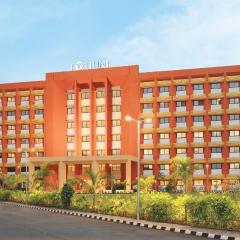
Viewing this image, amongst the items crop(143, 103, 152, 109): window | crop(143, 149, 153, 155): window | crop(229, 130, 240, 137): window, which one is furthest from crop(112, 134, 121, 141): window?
crop(229, 130, 240, 137): window

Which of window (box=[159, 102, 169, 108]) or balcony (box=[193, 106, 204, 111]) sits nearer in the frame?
balcony (box=[193, 106, 204, 111])

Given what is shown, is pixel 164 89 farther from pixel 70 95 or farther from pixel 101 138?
pixel 70 95

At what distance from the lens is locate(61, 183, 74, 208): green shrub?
133 ft

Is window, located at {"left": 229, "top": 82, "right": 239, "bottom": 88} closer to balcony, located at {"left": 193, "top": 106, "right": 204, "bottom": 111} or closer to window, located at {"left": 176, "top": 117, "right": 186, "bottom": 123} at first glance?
balcony, located at {"left": 193, "top": 106, "right": 204, "bottom": 111}

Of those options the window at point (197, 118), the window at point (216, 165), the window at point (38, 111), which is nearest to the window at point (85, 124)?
the window at point (38, 111)

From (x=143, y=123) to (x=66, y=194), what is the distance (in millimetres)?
45258

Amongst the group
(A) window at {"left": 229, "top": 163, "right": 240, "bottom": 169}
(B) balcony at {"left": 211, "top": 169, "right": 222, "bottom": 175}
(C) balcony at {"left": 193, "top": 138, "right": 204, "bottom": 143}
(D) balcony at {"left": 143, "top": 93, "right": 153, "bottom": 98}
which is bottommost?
(B) balcony at {"left": 211, "top": 169, "right": 222, "bottom": 175}

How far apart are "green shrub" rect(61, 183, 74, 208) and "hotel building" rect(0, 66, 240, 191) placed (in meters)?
37.2

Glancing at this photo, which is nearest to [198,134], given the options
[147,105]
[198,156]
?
[198,156]

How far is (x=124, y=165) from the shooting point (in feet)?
273

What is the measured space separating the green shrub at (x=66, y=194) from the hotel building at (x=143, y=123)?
37.2 m

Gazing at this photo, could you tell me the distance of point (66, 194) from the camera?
134ft

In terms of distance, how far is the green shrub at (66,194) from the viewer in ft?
133

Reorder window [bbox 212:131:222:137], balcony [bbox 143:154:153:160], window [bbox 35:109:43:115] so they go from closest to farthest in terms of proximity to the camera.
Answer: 1. window [bbox 212:131:222:137]
2. balcony [bbox 143:154:153:160]
3. window [bbox 35:109:43:115]
